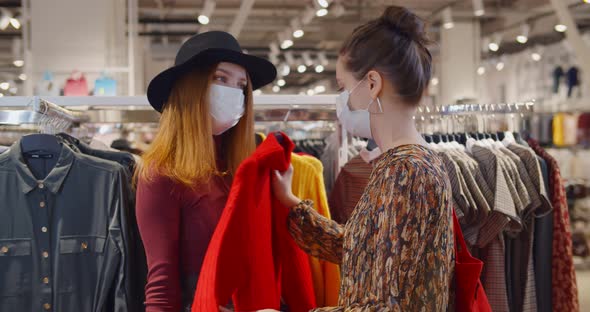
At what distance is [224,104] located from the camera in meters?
2.07

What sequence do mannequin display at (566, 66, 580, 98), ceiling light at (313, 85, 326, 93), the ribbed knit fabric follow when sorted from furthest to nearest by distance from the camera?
ceiling light at (313, 85, 326, 93) → mannequin display at (566, 66, 580, 98) → the ribbed knit fabric

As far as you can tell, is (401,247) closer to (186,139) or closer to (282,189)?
(282,189)

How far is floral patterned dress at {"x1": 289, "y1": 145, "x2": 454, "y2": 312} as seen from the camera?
1502 mm

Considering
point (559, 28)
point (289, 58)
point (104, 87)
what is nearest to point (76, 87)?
point (104, 87)

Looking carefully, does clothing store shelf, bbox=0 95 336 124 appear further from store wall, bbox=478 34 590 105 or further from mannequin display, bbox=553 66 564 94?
mannequin display, bbox=553 66 564 94

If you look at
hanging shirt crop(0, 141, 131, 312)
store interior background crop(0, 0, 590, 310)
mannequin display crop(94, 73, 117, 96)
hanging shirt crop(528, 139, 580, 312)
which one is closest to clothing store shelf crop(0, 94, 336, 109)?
hanging shirt crop(0, 141, 131, 312)

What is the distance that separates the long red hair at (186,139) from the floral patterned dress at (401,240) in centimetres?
57

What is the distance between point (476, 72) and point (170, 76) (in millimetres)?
10453

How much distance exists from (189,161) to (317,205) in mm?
729

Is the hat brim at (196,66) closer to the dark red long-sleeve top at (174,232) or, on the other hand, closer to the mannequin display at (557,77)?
the dark red long-sleeve top at (174,232)

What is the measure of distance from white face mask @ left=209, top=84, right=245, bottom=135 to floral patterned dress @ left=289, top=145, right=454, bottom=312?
63 cm

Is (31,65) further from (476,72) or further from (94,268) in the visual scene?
(476,72)

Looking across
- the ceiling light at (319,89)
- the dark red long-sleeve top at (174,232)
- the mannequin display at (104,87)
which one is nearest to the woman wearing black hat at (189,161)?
the dark red long-sleeve top at (174,232)

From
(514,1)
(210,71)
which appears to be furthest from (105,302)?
(514,1)
